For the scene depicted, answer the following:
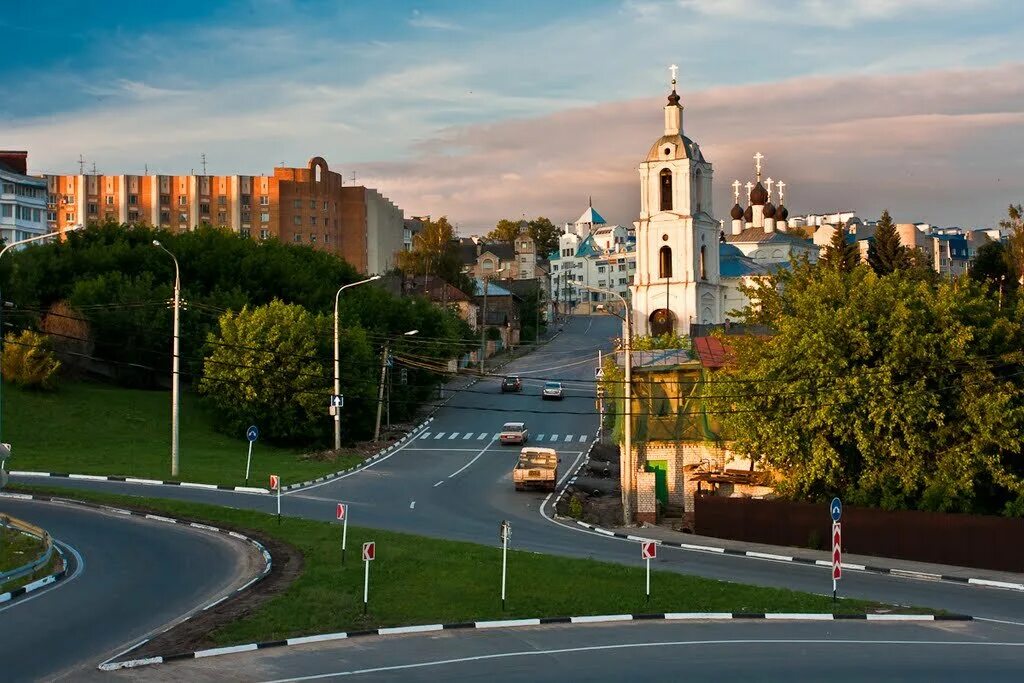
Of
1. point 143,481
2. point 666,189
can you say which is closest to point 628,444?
point 143,481

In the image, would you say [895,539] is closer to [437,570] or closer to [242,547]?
[437,570]

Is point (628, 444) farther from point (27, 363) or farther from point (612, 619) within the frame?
point (27, 363)

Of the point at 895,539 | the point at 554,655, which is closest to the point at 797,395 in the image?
the point at 895,539

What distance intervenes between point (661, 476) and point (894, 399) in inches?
Result: 431

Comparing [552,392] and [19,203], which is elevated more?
[19,203]

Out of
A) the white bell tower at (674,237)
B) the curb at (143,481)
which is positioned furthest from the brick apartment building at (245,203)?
the curb at (143,481)

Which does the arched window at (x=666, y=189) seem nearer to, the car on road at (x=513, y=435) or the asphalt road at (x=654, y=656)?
the car on road at (x=513, y=435)

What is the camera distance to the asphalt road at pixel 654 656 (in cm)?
2212

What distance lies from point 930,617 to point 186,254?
71.9 metres

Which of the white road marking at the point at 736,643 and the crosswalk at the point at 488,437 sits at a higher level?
the crosswalk at the point at 488,437

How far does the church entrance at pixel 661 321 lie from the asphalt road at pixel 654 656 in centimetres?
8369

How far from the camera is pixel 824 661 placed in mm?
23312

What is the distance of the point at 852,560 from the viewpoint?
37625 millimetres

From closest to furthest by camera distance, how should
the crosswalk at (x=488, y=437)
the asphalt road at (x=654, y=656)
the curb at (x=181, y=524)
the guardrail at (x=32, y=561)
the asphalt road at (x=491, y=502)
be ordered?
the asphalt road at (x=654, y=656) < the curb at (x=181, y=524) < the guardrail at (x=32, y=561) < the asphalt road at (x=491, y=502) < the crosswalk at (x=488, y=437)
